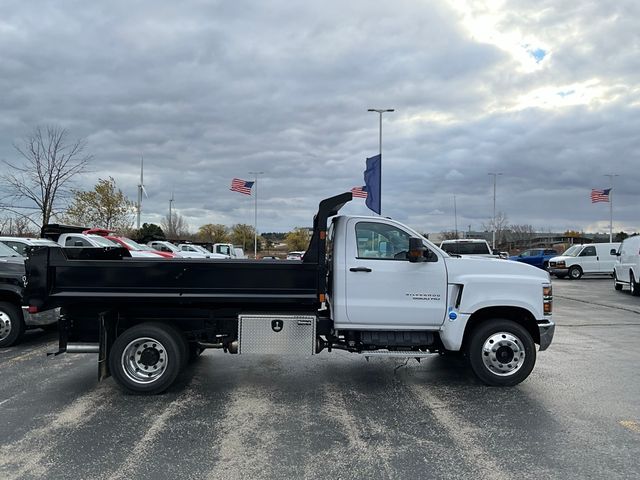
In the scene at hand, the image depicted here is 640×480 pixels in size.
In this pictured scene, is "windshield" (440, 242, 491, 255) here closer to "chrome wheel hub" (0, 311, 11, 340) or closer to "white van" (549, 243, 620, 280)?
"white van" (549, 243, 620, 280)

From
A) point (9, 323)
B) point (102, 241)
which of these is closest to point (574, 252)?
point (102, 241)

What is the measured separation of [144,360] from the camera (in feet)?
19.5

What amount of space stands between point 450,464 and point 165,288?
3570 millimetres

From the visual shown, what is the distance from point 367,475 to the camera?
390 cm

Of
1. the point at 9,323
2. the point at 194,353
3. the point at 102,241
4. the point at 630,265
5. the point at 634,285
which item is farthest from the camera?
the point at 102,241

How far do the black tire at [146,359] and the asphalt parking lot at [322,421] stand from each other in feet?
0.55

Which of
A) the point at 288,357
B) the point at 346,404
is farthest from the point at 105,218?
the point at 346,404

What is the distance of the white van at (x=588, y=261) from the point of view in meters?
28.3

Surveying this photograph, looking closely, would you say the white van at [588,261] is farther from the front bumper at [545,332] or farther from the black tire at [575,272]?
the front bumper at [545,332]

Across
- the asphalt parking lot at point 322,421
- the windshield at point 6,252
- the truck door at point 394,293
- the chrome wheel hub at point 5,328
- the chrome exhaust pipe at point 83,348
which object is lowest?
the asphalt parking lot at point 322,421

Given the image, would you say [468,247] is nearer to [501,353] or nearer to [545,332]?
[545,332]

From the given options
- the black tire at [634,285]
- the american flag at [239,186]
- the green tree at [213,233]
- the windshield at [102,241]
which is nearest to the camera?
the black tire at [634,285]

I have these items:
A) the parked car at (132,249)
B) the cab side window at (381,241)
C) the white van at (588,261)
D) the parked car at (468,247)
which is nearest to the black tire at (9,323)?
the cab side window at (381,241)

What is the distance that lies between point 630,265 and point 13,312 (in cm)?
1873
